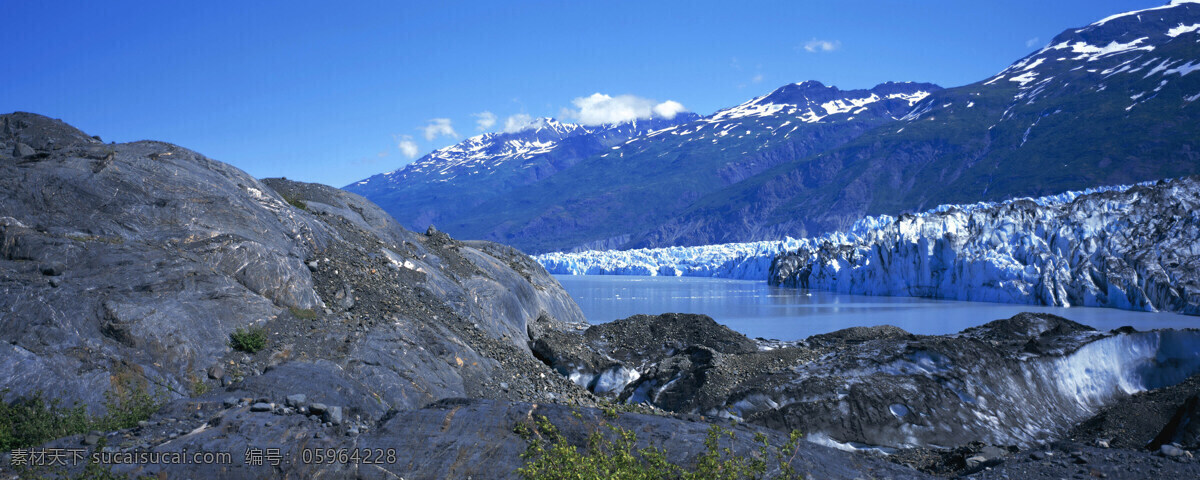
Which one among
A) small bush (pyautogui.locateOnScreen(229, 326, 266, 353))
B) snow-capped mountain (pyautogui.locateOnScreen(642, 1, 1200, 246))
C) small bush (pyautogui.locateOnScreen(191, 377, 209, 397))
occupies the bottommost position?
small bush (pyautogui.locateOnScreen(191, 377, 209, 397))

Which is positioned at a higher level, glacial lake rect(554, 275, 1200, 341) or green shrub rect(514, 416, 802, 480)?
green shrub rect(514, 416, 802, 480)

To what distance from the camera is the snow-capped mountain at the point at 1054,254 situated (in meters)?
35.4

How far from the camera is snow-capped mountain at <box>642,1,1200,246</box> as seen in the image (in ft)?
388

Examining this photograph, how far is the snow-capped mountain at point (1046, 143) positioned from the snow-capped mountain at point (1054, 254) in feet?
274

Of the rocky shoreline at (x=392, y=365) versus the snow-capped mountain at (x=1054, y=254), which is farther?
the snow-capped mountain at (x=1054, y=254)

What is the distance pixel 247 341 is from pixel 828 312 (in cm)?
3656

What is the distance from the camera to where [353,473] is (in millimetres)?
5551

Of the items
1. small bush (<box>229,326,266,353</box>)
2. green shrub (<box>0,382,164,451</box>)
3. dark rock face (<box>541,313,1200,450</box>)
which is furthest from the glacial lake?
green shrub (<box>0,382,164,451</box>)

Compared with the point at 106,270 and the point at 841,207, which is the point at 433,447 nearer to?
the point at 106,270

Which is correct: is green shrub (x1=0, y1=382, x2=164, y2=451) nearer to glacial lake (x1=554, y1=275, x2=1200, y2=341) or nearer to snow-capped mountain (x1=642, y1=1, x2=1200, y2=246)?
glacial lake (x1=554, y1=275, x2=1200, y2=341)

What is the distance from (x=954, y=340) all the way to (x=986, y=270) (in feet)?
114

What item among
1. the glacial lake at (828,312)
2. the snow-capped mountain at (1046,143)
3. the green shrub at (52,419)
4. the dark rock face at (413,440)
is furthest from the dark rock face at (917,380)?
the snow-capped mountain at (1046,143)

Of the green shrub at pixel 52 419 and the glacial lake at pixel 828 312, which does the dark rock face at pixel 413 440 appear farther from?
the glacial lake at pixel 828 312

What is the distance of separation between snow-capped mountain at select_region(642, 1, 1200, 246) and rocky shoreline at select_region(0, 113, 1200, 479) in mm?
121938
